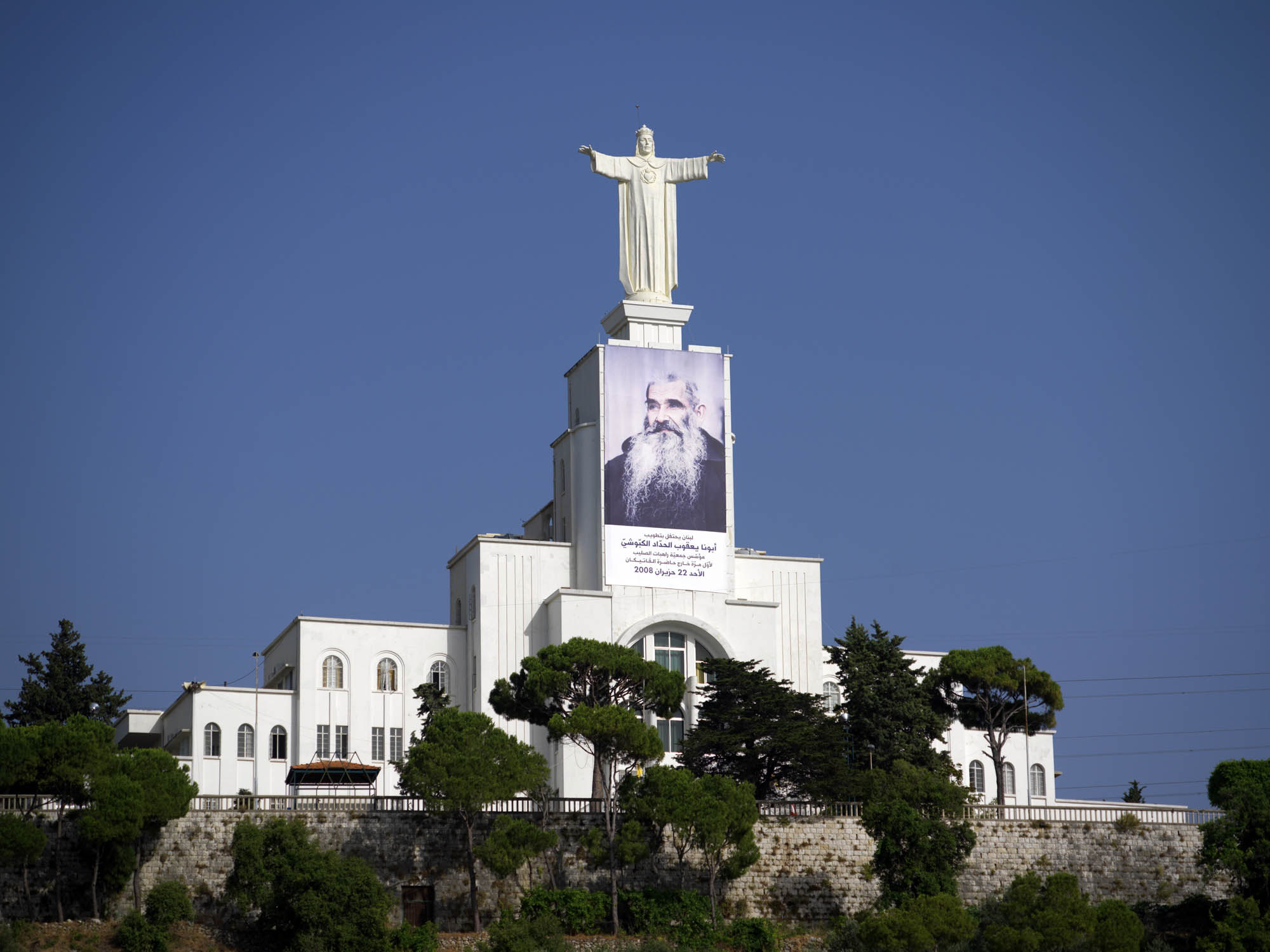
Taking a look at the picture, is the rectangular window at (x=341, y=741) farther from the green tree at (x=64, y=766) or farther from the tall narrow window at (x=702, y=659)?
the green tree at (x=64, y=766)

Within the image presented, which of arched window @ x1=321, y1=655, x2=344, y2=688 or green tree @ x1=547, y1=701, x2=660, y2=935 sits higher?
arched window @ x1=321, y1=655, x2=344, y2=688

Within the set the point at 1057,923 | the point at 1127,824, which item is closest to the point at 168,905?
the point at 1057,923

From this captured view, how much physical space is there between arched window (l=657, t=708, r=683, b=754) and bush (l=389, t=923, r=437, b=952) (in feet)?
59.2

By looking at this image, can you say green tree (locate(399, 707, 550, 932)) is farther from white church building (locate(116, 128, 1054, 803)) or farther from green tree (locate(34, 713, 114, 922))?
white church building (locate(116, 128, 1054, 803))

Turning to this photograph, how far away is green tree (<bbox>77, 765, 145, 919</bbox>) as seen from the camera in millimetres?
51719

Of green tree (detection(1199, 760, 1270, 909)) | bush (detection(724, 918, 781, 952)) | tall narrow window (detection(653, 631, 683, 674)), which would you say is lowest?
bush (detection(724, 918, 781, 952))

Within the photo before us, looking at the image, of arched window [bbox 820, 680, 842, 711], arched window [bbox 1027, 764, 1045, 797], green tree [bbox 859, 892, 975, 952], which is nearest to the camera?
green tree [bbox 859, 892, 975, 952]

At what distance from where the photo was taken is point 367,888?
51.1 meters

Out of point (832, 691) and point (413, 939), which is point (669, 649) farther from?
point (413, 939)

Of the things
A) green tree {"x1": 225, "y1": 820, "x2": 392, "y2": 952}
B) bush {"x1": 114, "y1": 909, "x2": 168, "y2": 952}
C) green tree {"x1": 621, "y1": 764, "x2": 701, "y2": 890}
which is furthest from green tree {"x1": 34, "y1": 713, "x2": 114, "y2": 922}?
green tree {"x1": 621, "y1": 764, "x2": 701, "y2": 890}

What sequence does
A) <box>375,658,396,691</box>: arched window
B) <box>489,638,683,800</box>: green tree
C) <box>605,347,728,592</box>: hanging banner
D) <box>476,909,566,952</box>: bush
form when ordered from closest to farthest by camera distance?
<box>476,909,566,952</box>: bush → <box>489,638,683,800</box>: green tree → <box>605,347,728,592</box>: hanging banner → <box>375,658,396,691</box>: arched window

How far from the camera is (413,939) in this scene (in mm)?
51844

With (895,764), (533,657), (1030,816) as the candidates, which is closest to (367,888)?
(533,657)

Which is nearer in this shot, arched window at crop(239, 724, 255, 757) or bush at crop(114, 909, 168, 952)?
bush at crop(114, 909, 168, 952)
